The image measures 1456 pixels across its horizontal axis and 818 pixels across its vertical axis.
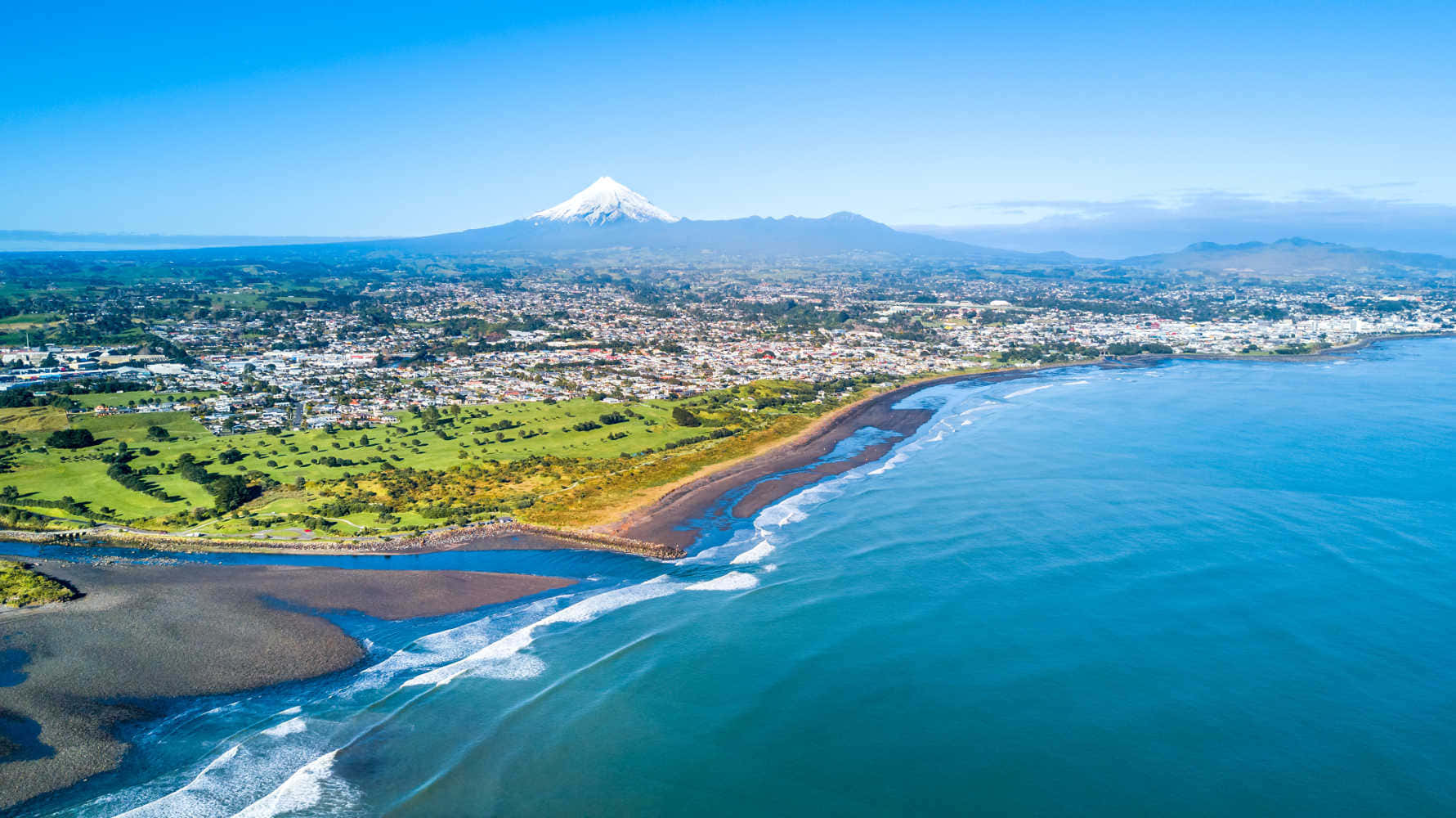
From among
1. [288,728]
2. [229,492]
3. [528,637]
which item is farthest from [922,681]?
[229,492]

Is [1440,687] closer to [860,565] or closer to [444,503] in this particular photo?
[860,565]

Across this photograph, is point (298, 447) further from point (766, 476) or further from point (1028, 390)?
point (1028, 390)

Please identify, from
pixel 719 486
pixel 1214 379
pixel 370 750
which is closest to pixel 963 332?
pixel 1214 379

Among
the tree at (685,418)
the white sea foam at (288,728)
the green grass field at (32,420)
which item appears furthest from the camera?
the tree at (685,418)

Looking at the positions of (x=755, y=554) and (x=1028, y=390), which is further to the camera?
(x=1028, y=390)

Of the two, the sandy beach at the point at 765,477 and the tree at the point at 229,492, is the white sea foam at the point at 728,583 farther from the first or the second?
the tree at the point at 229,492

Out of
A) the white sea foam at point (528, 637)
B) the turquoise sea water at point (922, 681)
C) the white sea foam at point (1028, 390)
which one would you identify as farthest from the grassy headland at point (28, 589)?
the white sea foam at point (1028, 390)
